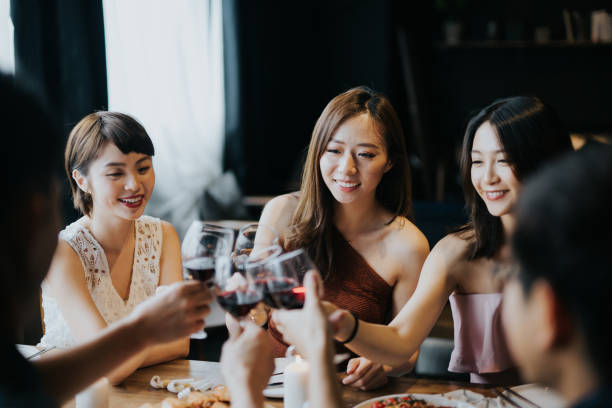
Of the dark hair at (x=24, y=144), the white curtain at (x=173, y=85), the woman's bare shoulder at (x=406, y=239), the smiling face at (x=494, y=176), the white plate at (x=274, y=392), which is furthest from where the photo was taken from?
the white curtain at (x=173, y=85)

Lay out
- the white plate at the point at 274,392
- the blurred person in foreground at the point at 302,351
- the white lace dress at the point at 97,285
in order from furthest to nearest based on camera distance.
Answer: the white lace dress at the point at 97,285, the white plate at the point at 274,392, the blurred person in foreground at the point at 302,351

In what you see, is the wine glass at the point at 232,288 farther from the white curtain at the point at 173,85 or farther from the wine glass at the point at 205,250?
the white curtain at the point at 173,85

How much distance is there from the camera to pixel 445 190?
20.2 ft

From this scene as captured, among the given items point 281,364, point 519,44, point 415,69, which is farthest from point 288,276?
point 519,44

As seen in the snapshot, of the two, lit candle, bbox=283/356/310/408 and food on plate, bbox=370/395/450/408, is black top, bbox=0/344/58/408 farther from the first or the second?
food on plate, bbox=370/395/450/408

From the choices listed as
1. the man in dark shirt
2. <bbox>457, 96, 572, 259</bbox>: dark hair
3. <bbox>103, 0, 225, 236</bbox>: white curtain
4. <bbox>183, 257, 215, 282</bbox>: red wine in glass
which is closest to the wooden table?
<bbox>183, 257, 215, 282</bbox>: red wine in glass

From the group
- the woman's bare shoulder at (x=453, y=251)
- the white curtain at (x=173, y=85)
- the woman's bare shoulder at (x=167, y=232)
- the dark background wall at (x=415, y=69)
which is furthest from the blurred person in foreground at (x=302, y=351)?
the dark background wall at (x=415, y=69)

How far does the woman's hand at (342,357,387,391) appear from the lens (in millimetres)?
1496

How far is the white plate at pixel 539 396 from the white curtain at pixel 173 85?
2446 millimetres

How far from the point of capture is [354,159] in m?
1.97

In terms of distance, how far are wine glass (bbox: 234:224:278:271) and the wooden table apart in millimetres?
373

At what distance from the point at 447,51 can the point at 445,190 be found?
62.3 inches

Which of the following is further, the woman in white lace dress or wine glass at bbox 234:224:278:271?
the woman in white lace dress

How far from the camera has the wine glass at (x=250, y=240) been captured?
4.61 ft
